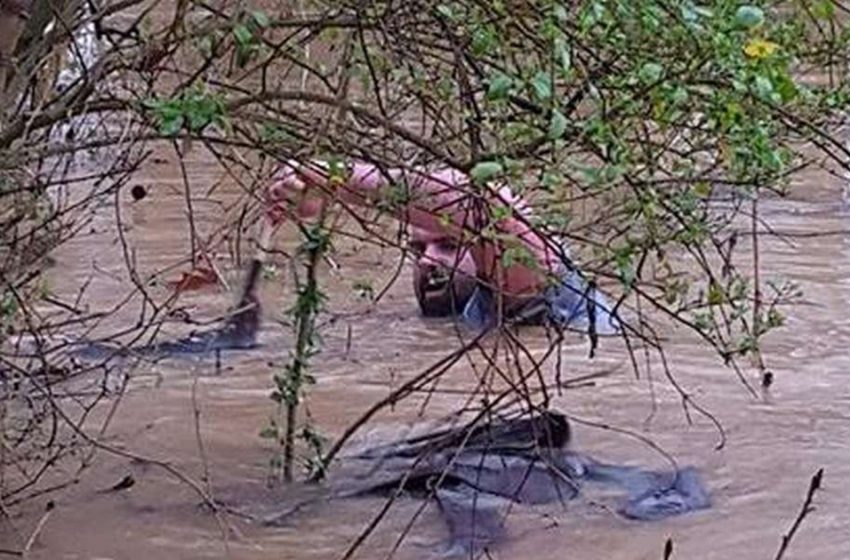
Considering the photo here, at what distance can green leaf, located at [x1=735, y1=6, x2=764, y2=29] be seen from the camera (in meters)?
3.20

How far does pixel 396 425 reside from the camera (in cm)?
649

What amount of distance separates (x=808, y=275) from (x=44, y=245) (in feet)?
16.9

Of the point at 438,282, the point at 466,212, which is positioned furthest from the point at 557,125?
the point at 438,282

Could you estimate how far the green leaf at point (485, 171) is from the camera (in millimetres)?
3359

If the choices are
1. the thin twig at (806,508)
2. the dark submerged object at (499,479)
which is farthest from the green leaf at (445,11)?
the dark submerged object at (499,479)

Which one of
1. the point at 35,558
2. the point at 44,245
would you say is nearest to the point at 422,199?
the point at 44,245

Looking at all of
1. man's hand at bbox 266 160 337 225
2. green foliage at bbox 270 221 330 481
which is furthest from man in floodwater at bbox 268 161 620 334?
green foliage at bbox 270 221 330 481

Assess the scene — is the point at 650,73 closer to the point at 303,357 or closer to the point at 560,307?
the point at 303,357

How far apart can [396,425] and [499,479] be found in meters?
0.82

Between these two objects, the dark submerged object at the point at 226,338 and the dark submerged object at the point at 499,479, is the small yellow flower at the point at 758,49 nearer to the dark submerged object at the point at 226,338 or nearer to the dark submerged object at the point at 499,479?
the dark submerged object at the point at 499,479

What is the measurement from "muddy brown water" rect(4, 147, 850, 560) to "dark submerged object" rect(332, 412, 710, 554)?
0.23 ft

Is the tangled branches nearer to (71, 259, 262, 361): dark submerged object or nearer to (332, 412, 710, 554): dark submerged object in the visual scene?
(332, 412, 710, 554): dark submerged object

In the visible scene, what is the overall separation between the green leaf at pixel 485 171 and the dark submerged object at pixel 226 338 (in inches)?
129

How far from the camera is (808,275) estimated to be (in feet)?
30.5
